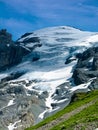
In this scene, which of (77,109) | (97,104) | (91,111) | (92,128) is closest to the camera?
(92,128)

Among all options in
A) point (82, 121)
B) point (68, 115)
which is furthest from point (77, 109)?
point (82, 121)

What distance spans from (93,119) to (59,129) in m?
2.19

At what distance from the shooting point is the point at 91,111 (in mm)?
30547

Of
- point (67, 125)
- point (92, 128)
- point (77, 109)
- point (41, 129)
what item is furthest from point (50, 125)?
point (92, 128)

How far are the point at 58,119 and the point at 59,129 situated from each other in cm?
729

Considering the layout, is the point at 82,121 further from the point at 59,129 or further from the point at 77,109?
the point at 77,109

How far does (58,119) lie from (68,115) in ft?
2.85

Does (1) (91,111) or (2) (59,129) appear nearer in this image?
(2) (59,129)

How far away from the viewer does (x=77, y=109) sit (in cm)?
3597

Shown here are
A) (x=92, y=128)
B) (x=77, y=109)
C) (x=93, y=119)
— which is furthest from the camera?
(x=77, y=109)

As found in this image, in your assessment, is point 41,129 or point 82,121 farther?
point 41,129

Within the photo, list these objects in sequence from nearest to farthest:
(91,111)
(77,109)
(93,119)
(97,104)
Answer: (93,119), (91,111), (97,104), (77,109)

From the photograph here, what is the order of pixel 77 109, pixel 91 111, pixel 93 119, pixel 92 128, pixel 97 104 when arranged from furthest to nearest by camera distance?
pixel 77 109 < pixel 97 104 < pixel 91 111 < pixel 93 119 < pixel 92 128

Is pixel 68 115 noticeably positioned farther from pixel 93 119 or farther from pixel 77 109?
pixel 93 119
